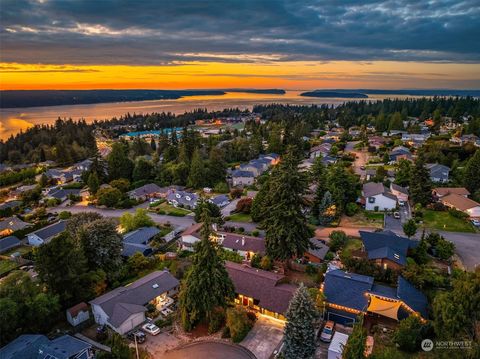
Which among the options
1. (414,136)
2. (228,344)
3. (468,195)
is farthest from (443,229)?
(414,136)

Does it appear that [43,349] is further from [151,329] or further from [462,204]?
[462,204]

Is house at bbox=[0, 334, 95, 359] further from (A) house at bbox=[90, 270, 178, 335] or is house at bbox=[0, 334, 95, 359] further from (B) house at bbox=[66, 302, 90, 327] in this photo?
(B) house at bbox=[66, 302, 90, 327]

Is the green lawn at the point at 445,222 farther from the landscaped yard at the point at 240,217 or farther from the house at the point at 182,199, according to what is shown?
the house at the point at 182,199

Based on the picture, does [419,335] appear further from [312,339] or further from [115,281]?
[115,281]

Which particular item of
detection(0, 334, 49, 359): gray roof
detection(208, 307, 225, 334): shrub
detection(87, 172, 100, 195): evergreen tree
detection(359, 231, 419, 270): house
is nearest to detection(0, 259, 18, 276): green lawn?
detection(0, 334, 49, 359): gray roof

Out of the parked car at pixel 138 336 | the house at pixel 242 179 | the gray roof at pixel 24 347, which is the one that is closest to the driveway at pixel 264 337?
the parked car at pixel 138 336

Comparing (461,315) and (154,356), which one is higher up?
(461,315)
